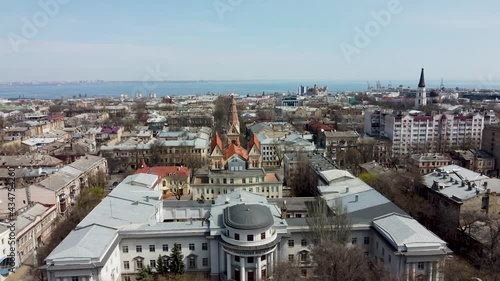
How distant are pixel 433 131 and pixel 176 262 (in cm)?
5393

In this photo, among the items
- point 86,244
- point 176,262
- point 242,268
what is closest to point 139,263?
point 176,262

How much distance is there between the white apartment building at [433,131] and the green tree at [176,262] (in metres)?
47.6

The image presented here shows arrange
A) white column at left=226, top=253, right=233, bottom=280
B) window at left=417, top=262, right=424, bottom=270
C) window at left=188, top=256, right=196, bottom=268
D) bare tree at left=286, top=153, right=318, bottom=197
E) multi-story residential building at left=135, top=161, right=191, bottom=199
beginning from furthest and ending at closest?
multi-story residential building at left=135, top=161, right=191, bottom=199
bare tree at left=286, top=153, right=318, bottom=197
window at left=188, top=256, right=196, bottom=268
white column at left=226, top=253, right=233, bottom=280
window at left=417, top=262, right=424, bottom=270

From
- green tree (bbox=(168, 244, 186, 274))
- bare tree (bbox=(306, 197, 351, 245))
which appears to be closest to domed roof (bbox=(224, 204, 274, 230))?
bare tree (bbox=(306, 197, 351, 245))

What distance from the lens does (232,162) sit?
40.8 metres

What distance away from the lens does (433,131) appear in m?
63.2

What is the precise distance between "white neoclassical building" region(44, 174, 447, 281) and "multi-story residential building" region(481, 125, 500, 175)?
32.8m

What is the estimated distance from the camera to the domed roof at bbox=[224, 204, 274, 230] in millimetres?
22281

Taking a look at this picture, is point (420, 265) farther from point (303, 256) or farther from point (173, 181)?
point (173, 181)

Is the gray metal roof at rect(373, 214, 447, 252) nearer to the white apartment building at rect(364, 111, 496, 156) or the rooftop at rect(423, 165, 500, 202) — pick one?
the rooftop at rect(423, 165, 500, 202)

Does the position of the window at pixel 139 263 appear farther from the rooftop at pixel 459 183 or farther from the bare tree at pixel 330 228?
the rooftop at pixel 459 183

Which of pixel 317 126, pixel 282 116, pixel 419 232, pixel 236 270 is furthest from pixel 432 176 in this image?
pixel 282 116

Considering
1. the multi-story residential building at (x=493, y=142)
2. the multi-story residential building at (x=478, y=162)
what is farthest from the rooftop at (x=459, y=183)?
the multi-story residential building at (x=493, y=142)

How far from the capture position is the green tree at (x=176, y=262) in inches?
909
